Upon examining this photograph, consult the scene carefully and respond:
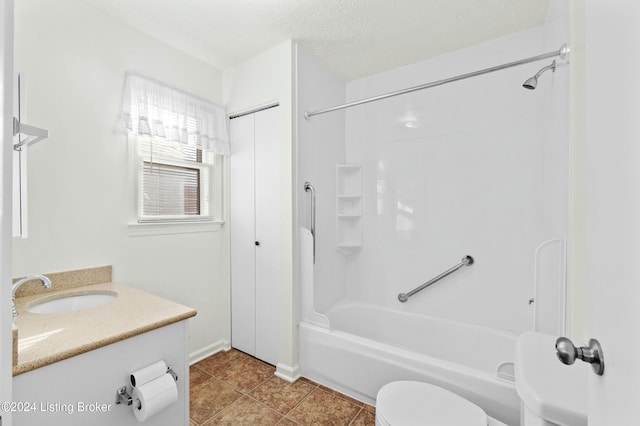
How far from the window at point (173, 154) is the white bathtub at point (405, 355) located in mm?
1346

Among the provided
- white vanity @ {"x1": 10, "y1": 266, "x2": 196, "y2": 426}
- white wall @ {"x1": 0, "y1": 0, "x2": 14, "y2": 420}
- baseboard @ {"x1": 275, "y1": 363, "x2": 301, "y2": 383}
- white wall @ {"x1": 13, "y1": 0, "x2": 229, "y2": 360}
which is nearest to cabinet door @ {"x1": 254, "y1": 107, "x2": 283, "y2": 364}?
baseboard @ {"x1": 275, "y1": 363, "x2": 301, "y2": 383}

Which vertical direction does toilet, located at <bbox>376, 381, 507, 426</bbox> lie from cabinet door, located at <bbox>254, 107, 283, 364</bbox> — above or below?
below

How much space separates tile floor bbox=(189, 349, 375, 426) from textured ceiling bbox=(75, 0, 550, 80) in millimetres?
2551

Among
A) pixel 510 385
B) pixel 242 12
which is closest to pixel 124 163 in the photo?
pixel 242 12

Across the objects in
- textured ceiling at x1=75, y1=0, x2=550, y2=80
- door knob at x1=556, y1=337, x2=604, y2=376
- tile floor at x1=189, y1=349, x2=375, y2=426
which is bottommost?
tile floor at x1=189, y1=349, x2=375, y2=426

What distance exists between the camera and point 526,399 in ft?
2.71

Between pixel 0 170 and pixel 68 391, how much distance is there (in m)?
0.95

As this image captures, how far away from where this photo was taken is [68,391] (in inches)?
39.6

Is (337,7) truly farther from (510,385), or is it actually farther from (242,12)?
(510,385)

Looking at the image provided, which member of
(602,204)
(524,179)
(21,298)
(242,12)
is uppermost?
Answer: (242,12)

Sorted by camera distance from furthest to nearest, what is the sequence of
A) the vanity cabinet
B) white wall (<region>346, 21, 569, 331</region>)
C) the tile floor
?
white wall (<region>346, 21, 569, 331</region>) < the tile floor < the vanity cabinet

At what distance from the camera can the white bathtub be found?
57.8 inches

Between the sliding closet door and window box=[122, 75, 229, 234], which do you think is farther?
the sliding closet door

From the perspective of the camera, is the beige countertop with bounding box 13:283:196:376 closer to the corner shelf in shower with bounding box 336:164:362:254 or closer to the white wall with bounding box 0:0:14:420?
the white wall with bounding box 0:0:14:420
